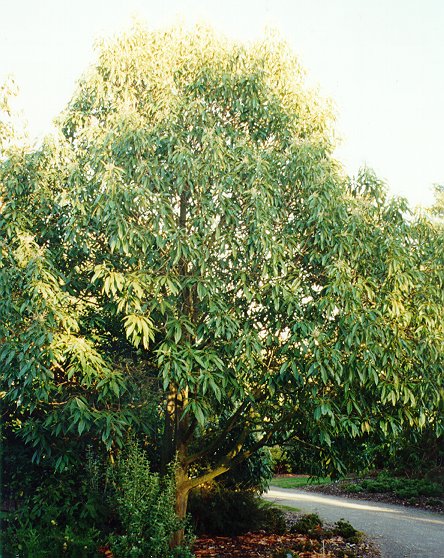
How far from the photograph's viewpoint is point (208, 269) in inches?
316

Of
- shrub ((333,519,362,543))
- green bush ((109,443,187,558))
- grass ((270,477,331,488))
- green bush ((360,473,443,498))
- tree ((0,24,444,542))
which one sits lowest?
shrub ((333,519,362,543))

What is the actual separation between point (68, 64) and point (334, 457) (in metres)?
7.27

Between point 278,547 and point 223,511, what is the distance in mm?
1208

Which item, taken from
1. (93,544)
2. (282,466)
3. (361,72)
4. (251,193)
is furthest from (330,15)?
(282,466)

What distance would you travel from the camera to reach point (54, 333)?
762 centimetres

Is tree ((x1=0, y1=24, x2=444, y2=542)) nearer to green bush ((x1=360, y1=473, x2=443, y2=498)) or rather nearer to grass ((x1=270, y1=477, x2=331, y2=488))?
green bush ((x1=360, y1=473, x2=443, y2=498))

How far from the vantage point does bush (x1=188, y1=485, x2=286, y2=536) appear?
12.1m

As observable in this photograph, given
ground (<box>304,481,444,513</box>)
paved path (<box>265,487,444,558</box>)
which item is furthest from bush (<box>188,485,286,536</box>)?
ground (<box>304,481,444,513</box>)

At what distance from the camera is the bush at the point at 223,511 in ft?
39.8

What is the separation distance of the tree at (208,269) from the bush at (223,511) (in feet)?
11.3

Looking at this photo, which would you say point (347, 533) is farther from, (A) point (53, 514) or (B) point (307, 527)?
(A) point (53, 514)

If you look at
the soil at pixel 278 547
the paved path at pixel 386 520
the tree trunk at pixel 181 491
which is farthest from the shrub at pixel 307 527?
the tree trunk at pixel 181 491

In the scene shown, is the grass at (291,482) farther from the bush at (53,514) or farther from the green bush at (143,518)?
the green bush at (143,518)

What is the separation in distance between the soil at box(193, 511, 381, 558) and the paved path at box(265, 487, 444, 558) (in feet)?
1.74
